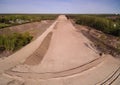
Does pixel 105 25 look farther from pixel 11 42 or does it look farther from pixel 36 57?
pixel 36 57

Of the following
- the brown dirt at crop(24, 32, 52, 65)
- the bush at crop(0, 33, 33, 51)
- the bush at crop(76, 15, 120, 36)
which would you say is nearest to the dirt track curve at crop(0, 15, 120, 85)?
the brown dirt at crop(24, 32, 52, 65)

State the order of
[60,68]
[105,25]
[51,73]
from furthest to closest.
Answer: [105,25] < [60,68] < [51,73]

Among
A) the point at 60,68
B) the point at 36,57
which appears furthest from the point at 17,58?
the point at 60,68

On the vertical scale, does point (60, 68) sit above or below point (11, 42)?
below

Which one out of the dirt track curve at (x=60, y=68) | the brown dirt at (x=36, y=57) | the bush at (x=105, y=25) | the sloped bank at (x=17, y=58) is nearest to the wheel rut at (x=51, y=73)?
the dirt track curve at (x=60, y=68)

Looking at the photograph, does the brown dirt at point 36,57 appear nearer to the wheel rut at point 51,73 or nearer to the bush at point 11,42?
the wheel rut at point 51,73

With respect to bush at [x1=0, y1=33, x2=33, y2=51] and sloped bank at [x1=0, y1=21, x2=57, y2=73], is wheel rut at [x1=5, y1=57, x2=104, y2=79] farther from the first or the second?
bush at [x1=0, y1=33, x2=33, y2=51]

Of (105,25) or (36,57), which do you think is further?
(105,25)

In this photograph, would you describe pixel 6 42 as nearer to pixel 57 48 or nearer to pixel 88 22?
pixel 57 48

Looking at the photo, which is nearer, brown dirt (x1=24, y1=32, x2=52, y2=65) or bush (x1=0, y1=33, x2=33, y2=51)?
brown dirt (x1=24, y1=32, x2=52, y2=65)

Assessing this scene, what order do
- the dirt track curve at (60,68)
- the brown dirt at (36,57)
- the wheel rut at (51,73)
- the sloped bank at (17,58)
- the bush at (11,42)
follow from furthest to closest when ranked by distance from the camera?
the bush at (11,42) → the brown dirt at (36,57) → the sloped bank at (17,58) → the wheel rut at (51,73) → the dirt track curve at (60,68)

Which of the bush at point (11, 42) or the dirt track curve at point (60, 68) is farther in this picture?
the bush at point (11, 42)
